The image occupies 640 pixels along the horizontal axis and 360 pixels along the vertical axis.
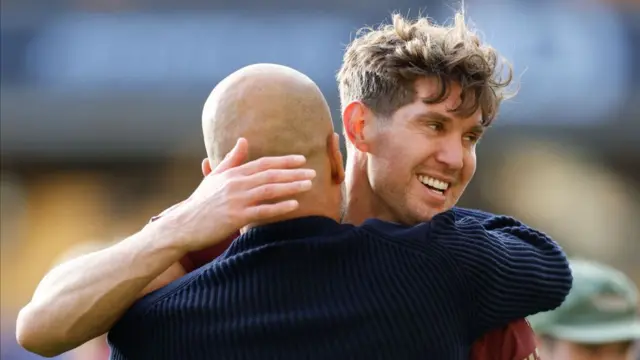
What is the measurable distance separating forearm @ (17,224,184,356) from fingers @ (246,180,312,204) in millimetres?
202

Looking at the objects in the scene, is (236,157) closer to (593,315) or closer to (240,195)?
(240,195)

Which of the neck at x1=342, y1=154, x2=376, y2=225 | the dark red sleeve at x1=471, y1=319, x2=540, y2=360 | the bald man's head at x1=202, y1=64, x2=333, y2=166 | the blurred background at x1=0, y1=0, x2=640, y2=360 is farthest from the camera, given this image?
the blurred background at x1=0, y1=0, x2=640, y2=360

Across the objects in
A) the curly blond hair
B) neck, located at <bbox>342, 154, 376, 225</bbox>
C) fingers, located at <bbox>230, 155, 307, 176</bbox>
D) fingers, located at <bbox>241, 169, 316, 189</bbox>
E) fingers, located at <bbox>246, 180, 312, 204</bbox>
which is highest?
the curly blond hair

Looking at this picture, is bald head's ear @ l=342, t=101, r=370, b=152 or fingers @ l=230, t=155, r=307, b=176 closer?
fingers @ l=230, t=155, r=307, b=176

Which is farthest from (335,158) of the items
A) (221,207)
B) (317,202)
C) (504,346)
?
(504,346)

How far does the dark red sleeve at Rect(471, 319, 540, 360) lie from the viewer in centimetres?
282

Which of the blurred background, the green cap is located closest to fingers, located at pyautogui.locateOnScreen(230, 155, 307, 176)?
the green cap

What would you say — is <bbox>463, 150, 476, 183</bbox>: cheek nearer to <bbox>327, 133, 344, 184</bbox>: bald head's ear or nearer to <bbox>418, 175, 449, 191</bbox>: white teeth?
<bbox>418, 175, 449, 191</bbox>: white teeth

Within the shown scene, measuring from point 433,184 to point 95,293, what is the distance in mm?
882

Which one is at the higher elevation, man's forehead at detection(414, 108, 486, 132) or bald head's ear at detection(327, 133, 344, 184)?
man's forehead at detection(414, 108, 486, 132)

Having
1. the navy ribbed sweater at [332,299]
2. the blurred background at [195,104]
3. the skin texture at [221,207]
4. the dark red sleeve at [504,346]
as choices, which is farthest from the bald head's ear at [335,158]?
the blurred background at [195,104]

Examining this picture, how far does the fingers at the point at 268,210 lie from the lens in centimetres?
257

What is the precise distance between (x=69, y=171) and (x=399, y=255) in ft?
38.9

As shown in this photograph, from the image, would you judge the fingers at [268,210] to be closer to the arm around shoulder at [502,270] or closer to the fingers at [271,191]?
the fingers at [271,191]
